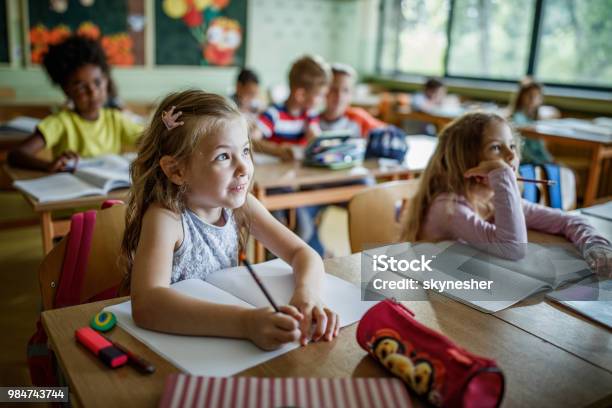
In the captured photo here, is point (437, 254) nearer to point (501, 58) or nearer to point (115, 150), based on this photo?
point (115, 150)

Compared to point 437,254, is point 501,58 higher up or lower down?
higher up

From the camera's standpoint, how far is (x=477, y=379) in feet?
2.22

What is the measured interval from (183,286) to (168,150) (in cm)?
29

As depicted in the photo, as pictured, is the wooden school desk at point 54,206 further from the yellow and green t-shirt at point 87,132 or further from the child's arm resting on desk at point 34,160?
the yellow and green t-shirt at point 87,132

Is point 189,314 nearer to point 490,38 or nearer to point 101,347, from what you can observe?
point 101,347

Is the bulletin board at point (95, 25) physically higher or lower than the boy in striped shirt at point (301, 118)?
higher

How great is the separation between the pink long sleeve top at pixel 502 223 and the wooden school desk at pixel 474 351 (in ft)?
1.15

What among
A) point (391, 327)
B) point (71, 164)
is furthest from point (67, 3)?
point (391, 327)

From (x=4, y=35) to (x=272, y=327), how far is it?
4.96 metres

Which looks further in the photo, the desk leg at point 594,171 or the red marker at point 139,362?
the desk leg at point 594,171

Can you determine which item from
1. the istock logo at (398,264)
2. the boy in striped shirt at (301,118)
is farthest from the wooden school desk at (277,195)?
the istock logo at (398,264)

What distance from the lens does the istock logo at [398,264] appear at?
3.92 ft

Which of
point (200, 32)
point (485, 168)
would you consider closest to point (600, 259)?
point (485, 168)

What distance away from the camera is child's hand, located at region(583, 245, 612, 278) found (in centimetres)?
122
